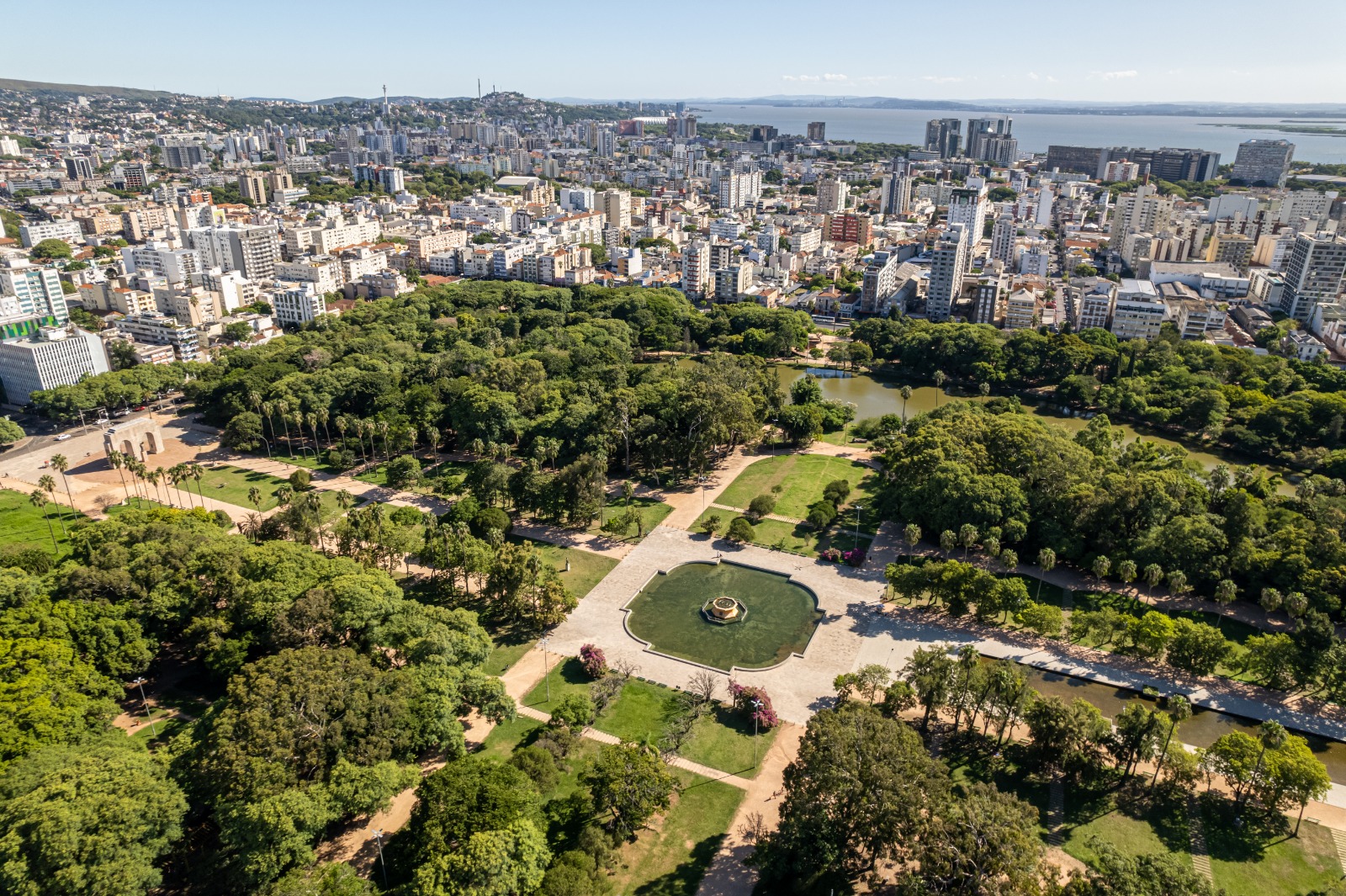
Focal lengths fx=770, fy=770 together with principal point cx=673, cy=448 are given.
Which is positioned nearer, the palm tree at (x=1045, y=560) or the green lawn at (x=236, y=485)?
the palm tree at (x=1045, y=560)

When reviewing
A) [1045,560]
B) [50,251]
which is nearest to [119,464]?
[1045,560]

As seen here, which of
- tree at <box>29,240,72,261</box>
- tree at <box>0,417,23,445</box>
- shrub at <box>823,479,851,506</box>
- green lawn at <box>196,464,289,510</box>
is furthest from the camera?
tree at <box>29,240,72,261</box>

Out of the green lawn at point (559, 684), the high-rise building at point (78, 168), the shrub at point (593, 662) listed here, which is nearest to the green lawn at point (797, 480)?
the shrub at point (593, 662)

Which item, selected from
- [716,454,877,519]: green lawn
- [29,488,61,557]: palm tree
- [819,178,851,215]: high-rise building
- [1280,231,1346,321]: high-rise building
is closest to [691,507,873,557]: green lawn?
[716,454,877,519]: green lawn

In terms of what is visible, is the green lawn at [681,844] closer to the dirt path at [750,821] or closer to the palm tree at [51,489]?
the dirt path at [750,821]

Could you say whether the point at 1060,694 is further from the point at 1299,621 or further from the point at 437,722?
the point at 437,722

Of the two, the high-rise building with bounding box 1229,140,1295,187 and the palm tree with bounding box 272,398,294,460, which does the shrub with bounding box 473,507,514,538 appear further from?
the high-rise building with bounding box 1229,140,1295,187

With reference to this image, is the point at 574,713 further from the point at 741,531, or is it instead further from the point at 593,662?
the point at 741,531
